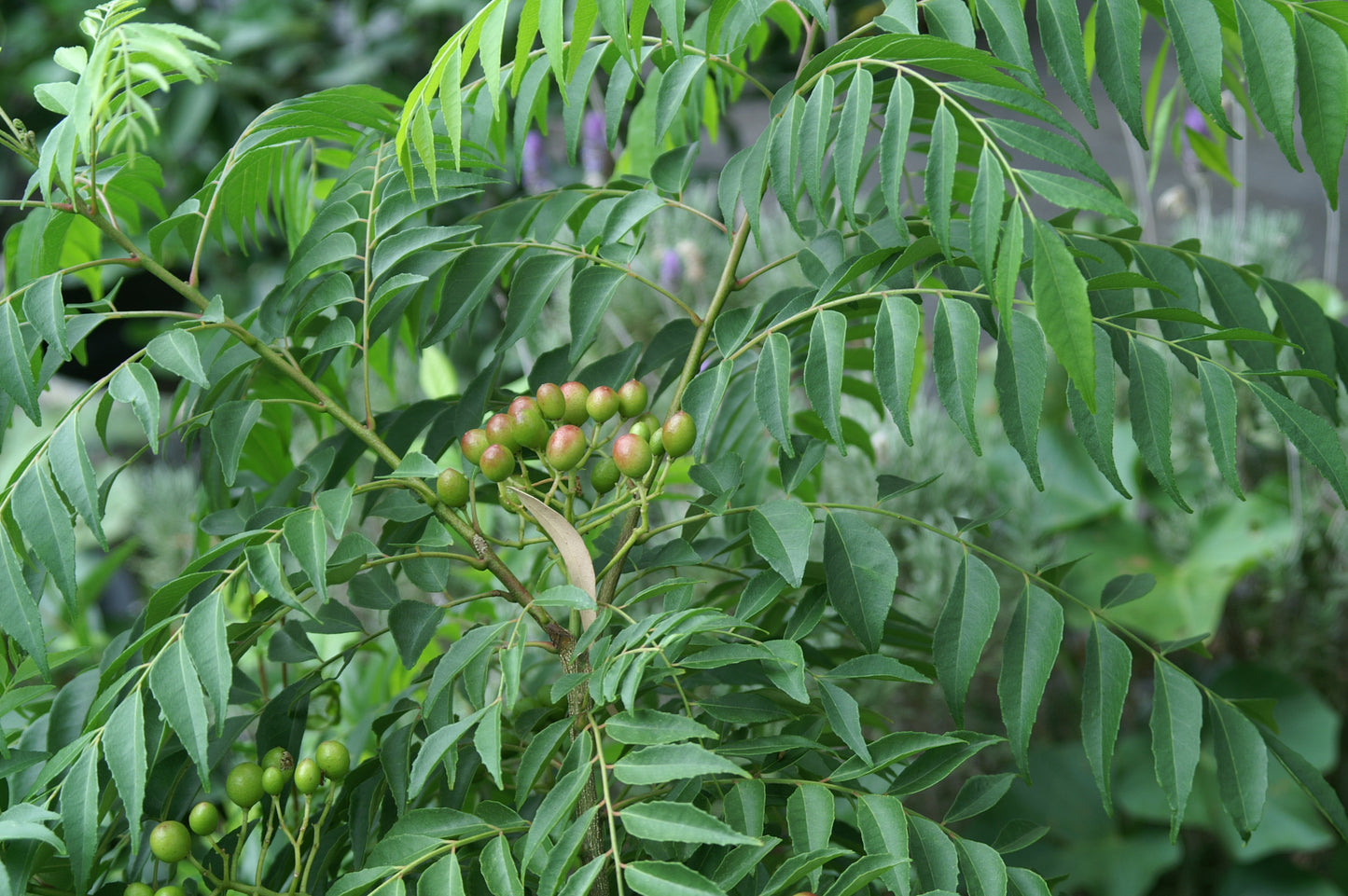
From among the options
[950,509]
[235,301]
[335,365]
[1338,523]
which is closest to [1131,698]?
[1338,523]

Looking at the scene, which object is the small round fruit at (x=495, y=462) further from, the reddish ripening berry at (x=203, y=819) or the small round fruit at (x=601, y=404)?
the reddish ripening berry at (x=203, y=819)

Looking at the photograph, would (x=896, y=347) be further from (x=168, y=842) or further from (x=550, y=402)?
(x=168, y=842)

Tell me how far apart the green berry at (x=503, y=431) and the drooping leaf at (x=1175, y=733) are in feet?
0.99

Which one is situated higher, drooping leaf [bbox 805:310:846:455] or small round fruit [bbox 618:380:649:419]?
drooping leaf [bbox 805:310:846:455]

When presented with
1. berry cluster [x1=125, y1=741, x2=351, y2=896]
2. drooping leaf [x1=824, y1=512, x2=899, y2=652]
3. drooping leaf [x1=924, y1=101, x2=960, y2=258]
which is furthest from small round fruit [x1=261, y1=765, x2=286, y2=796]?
drooping leaf [x1=924, y1=101, x2=960, y2=258]

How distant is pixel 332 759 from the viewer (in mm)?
467

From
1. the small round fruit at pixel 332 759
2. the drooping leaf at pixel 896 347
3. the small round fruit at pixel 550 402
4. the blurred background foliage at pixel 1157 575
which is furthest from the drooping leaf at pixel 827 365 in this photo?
the blurred background foliage at pixel 1157 575

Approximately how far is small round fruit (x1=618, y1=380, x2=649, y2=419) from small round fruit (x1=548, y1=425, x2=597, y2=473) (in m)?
0.04

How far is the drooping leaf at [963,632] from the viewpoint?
46 centimetres

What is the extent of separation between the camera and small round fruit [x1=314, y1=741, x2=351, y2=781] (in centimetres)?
47

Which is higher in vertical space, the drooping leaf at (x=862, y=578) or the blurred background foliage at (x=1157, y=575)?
the drooping leaf at (x=862, y=578)

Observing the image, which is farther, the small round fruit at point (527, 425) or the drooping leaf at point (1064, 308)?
the small round fruit at point (527, 425)

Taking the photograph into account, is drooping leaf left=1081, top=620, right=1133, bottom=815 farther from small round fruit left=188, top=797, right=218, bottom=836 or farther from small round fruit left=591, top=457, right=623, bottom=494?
small round fruit left=188, top=797, right=218, bottom=836

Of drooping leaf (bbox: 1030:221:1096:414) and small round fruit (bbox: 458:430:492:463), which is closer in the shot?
drooping leaf (bbox: 1030:221:1096:414)
